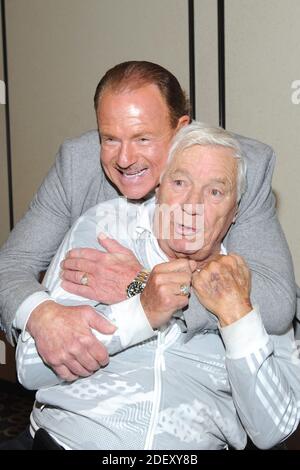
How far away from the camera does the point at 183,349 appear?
5.59 feet

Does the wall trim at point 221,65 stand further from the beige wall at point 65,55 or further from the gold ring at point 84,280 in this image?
the gold ring at point 84,280

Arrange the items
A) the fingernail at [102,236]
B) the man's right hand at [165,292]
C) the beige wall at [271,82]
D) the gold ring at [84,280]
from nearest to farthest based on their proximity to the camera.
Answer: the man's right hand at [165,292] < the gold ring at [84,280] < the fingernail at [102,236] < the beige wall at [271,82]

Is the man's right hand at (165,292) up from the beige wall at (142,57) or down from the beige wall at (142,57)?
down

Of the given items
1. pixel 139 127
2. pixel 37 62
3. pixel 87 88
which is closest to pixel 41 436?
pixel 139 127

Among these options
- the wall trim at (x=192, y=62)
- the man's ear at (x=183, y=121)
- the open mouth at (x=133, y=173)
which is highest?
the wall trim at (x=192, y=62)

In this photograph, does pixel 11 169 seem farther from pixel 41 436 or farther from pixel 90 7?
pixel 41 436

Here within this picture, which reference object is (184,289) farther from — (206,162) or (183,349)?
(206,162)

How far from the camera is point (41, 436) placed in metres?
1.66

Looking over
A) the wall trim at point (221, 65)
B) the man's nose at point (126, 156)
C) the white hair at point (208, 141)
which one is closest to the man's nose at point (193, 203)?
the white hair at point (208, 141)

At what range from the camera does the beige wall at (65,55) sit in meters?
3.68

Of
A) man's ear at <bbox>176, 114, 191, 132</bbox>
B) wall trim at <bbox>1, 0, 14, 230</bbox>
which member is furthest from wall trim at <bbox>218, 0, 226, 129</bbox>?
wall trim at <bbox>1, 0, 14, 230</bbox>

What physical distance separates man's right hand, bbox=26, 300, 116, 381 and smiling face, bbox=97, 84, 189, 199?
1.53ft

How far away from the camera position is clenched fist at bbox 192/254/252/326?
1.58 meters

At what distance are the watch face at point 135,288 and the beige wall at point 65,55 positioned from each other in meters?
2.06
